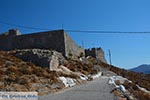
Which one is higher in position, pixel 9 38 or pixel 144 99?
pixel 9 38

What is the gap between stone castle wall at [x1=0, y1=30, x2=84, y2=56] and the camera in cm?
3922

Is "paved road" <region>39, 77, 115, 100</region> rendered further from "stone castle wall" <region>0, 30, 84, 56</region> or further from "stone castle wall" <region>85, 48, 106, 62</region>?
"stone castle wall" <region>85, 48, 106, 62</region>

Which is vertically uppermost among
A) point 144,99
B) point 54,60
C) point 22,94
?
point 54,60

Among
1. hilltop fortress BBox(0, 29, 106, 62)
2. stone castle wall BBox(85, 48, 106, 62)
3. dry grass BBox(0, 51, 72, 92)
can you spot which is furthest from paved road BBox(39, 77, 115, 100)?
stone castle wall BBox(85, 48, 106, 62)

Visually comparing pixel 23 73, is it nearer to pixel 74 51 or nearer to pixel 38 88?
pixel 38 88

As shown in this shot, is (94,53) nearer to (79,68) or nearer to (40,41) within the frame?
(40,41)

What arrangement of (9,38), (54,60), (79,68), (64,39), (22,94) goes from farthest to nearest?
(9,38) → (64,39) → (79,68) → (54,60) → (22,94)

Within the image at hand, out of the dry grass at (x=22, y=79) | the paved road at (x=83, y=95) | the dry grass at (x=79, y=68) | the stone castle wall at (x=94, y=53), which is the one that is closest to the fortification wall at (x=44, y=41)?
the dry grass at (x=79, y=68)

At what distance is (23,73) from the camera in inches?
800

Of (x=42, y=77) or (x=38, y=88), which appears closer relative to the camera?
(x=38, y=88)

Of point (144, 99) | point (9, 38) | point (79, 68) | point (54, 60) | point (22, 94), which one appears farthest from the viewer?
point (9, 38)

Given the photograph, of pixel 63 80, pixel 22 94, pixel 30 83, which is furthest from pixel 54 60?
pixel 22 94

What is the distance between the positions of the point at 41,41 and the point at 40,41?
0.20 metres

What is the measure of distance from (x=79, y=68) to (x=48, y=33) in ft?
34.8
